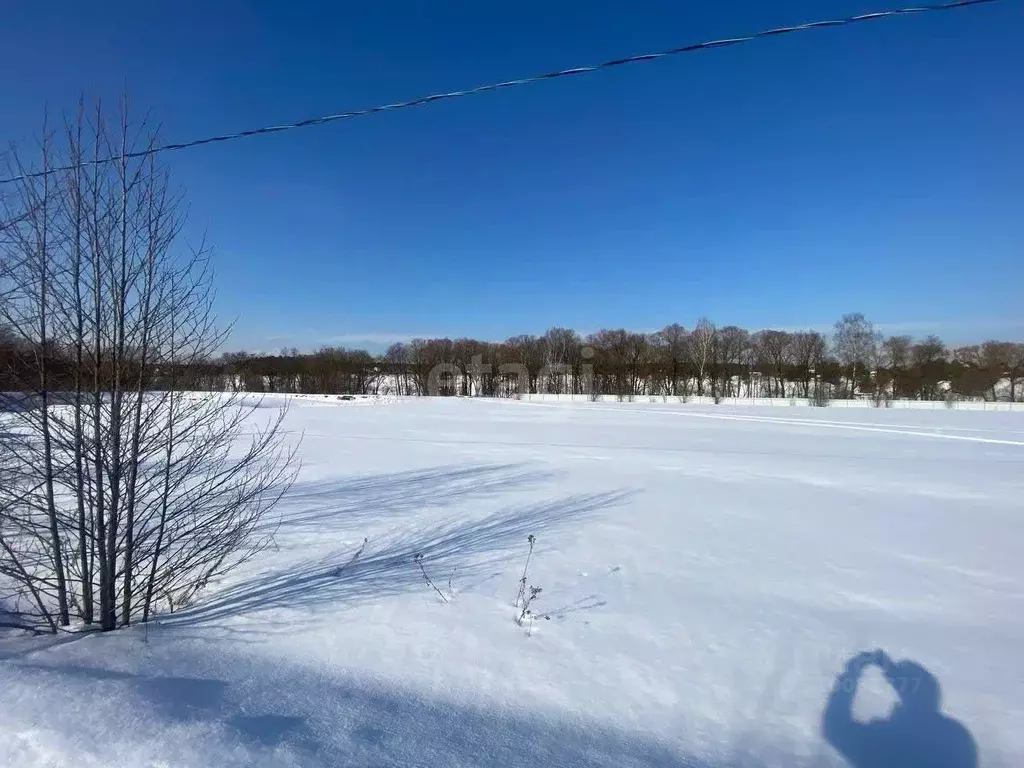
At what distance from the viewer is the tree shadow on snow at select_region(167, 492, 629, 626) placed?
160 inches

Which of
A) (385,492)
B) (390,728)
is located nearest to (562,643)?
(390,728)

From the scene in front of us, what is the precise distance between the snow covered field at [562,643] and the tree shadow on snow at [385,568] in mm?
35

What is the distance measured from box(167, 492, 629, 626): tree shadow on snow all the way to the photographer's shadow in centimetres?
289

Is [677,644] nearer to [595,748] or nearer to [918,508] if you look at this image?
[595,748]

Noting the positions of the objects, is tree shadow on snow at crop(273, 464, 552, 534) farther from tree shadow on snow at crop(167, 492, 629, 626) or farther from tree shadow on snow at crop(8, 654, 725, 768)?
tree shadow on snow at crop(8, 654, 725, 768)

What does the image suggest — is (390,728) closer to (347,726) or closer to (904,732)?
(347,726)

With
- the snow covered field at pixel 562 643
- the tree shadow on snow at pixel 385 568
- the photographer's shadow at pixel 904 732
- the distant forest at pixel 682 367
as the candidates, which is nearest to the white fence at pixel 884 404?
the distant forest at pixel 682 367

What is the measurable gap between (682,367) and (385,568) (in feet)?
177

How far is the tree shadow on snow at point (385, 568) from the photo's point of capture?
13.3ft

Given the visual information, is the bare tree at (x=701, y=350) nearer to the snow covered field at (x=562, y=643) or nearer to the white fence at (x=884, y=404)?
the white fence at (x=884, y=404)

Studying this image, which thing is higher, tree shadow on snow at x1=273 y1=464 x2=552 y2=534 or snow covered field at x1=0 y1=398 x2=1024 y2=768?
snow covered field at x1=0 y1=398 x2=1024 y2=768

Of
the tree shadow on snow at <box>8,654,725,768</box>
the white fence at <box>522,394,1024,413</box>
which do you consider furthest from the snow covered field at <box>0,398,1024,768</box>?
the white fence at <box>522,394,1024,413</box>

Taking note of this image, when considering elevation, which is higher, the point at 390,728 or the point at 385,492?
the point at 390,728

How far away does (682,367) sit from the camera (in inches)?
2168
